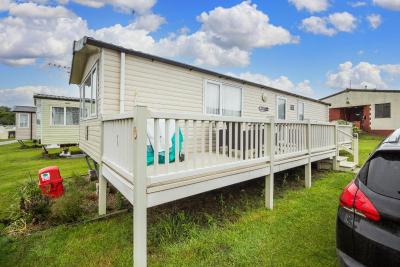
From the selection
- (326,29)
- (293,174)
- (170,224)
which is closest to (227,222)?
(170,224)

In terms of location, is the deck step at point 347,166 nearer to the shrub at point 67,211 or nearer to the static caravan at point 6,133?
the shrub at point 67,211

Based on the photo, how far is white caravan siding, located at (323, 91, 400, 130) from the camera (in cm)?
2111

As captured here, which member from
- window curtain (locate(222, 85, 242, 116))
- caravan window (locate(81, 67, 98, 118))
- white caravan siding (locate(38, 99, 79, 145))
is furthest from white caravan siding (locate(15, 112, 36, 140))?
window curtain (locate(222, 85, 242, 116))

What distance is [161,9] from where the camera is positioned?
10.3 meters

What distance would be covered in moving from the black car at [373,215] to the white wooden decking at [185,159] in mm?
1775

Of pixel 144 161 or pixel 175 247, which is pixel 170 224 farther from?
pixel 144 161

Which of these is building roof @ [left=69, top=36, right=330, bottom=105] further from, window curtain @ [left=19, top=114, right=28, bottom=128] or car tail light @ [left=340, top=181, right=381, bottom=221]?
window curtain @ [left=19, top=114, right=28, bottom=128]

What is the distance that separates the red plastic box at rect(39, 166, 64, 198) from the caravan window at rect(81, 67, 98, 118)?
1.67 m

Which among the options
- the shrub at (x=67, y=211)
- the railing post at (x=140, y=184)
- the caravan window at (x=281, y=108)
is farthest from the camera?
the caravan window at (x=281, y=108)

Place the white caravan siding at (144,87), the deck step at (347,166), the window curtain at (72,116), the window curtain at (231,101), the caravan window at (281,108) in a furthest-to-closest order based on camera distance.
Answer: the window curtain at (72,116) → the caravan window at (281,108) → the window curtain at (231,101) → the deck step at (347,166) → the white caravan siding at (144,87)

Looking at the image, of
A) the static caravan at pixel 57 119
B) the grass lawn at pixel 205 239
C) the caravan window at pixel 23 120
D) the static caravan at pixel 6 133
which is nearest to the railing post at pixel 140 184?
the grass lawn at pixel 205 239

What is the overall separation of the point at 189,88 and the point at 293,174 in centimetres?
417

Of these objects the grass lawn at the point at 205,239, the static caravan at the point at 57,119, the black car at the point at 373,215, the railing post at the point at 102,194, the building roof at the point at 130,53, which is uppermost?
the building roof at the point at 130,53

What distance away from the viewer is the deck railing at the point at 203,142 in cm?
292
